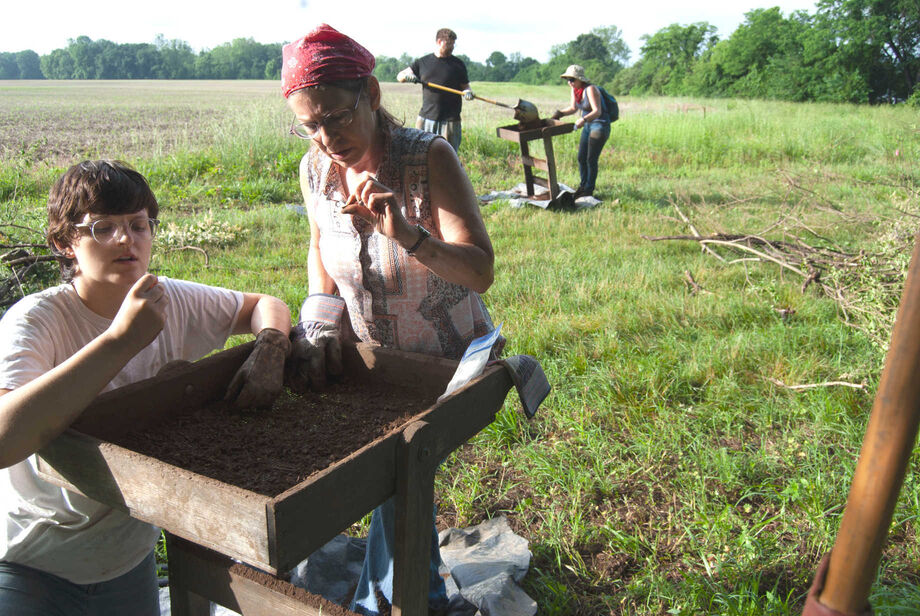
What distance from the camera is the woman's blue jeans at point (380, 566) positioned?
1.83 meters

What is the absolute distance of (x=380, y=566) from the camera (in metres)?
1.99

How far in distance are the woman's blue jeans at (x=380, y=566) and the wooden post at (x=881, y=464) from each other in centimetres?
125

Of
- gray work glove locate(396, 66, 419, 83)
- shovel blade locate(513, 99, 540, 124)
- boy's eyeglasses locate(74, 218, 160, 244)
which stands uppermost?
gray work glove locate(396, 66, 419, 83)

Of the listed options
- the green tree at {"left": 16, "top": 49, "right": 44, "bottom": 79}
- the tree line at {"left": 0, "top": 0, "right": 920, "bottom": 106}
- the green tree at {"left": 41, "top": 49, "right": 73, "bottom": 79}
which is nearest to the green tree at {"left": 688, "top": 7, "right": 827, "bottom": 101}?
the tree line at {"left": 0, "top": 0, "right": 920, "bottom": 106}

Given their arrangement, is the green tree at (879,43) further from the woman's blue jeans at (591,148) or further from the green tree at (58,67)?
the green tree at (58,67)

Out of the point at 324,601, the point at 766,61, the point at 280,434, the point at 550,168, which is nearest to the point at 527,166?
the point at 550,168

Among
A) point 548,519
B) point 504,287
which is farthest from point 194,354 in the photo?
point 504,287

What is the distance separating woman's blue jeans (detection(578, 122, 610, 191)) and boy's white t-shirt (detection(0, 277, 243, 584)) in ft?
25.9

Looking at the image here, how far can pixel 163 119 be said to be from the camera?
1864cm

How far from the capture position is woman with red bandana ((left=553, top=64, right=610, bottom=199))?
8906 mm

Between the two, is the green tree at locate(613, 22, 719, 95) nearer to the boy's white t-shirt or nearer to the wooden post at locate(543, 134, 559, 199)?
the wooden post at locate(543, 134, 559, 199)

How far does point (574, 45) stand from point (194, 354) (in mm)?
81906

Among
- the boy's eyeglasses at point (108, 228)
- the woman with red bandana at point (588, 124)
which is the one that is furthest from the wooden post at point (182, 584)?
the woman with red bandana at point (588, 124)

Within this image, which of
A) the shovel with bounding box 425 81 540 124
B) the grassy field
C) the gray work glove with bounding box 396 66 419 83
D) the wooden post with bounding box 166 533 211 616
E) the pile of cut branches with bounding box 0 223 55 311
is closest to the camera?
the wooden post with bounding box 166 533 211 616
